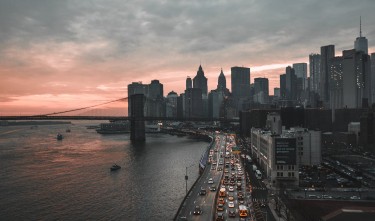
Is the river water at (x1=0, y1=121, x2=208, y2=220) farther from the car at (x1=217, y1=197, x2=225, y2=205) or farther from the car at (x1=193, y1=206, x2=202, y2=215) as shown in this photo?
the car at (x1=217, y1=197, x2=225, y2=205)

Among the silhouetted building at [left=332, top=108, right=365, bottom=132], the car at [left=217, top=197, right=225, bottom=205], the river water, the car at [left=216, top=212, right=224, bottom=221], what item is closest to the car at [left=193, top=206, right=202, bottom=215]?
the car at [left=216, top=212, right=224, bottom=221]

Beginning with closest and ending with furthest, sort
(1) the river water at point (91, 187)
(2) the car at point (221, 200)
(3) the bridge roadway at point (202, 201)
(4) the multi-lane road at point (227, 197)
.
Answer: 1. (3) the bridge roadway at point (202, 201)
2. (4) the multi-lane road at point (227, 197)
3. (2) the car at point (221, 200)
4. (1) the river water at point (91, 187)

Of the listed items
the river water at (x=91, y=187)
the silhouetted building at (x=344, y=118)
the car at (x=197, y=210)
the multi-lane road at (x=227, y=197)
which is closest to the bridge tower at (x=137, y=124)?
the river water at (x=91, y=187)

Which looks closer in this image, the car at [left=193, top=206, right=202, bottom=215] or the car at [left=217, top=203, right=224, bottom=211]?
the car at [left=193, top=206, right=202, bottom=215]

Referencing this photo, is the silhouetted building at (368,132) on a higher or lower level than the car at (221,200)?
higher

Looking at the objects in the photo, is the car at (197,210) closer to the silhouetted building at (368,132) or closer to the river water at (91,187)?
the river water at (91,187)

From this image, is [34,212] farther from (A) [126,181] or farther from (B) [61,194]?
(A) [126,181]

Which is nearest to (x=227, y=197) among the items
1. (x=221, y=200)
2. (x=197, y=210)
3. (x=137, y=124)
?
(x=221, y=200)

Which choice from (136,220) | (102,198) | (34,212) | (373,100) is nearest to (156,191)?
(102,198)

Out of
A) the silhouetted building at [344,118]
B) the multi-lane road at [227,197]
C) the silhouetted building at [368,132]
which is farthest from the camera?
the silhouetted building at [344,118]

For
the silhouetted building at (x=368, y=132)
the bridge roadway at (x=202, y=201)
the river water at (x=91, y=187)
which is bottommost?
the river water at (x=91, y=187)

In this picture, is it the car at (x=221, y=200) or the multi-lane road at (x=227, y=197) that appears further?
the car at (x=221, y=200)
